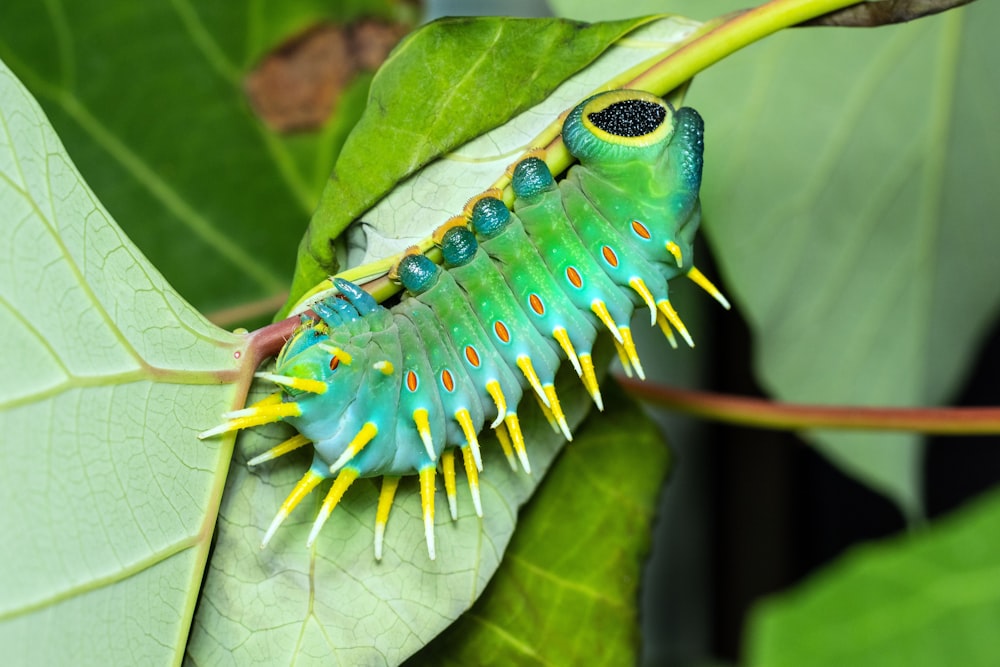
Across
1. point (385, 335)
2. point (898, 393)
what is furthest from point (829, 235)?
point (385, 335)

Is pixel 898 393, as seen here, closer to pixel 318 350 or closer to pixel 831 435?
pixel 831 435

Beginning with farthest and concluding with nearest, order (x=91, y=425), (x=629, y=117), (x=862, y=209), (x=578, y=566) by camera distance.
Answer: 1. (x=862, y=209)
2. (x=578, y=566)
3. (x=629, y=117)
4. (x=91, y=425)

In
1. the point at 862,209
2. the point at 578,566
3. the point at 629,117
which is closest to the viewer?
the point at 629,117

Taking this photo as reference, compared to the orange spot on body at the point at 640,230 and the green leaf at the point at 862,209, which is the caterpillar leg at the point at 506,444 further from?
the green leaf at the point at 862,209

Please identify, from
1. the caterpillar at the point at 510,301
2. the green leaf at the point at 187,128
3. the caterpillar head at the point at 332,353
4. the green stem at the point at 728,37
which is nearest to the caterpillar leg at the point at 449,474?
the caterpillar at the point at 510,301

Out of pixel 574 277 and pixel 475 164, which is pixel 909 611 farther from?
pixel 475 164

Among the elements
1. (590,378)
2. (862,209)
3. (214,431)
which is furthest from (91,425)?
(862,209)

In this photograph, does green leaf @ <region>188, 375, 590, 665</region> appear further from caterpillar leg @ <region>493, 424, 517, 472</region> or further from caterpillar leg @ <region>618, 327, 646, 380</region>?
caterpillar leg @ <region>618, 327, 646, 380</region>
